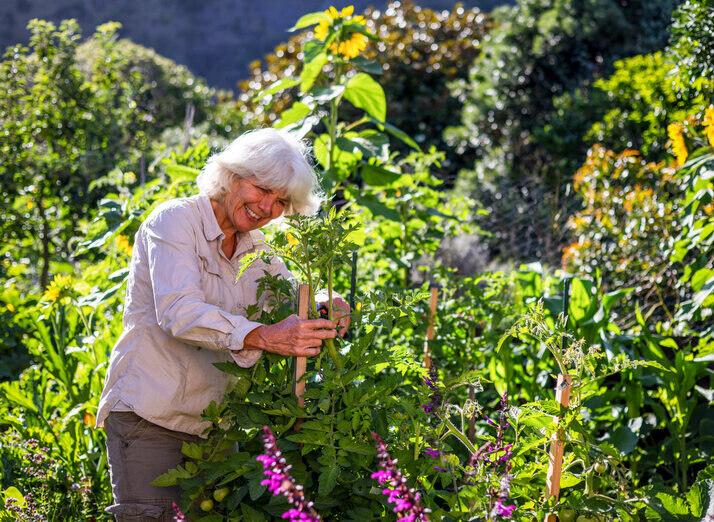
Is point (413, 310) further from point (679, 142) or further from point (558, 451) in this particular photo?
point (679, 142)

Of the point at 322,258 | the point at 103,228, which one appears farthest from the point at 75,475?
the point at 322,258

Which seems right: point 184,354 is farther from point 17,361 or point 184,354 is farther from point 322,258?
point 17,361

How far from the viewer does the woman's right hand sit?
1922mm

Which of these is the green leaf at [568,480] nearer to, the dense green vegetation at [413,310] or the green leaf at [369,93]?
the dense green vegetation at [413,310]

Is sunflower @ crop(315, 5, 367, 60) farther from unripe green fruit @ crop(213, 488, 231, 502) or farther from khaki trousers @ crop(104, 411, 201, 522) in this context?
unripe green fruit @ crop(213, 488, 231, 502)

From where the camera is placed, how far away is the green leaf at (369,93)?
3.42 metres

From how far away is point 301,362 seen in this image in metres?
2.00

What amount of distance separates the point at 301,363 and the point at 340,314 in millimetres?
193

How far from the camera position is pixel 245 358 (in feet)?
6.53

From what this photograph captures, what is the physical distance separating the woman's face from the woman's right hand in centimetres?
46

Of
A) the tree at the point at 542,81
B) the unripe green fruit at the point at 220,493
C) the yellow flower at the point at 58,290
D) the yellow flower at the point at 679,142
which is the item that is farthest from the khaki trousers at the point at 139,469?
the tree at the point at 542,81

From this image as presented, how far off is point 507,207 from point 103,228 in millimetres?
3496

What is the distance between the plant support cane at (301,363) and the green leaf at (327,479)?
0.63ft

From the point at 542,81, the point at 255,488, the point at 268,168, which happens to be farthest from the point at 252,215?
the point at 542,81
